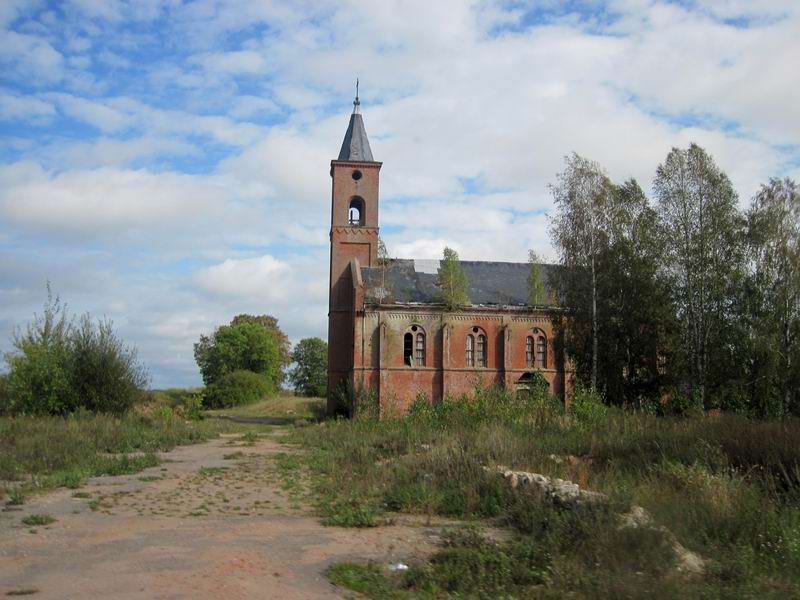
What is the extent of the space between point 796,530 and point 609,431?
9694 mm

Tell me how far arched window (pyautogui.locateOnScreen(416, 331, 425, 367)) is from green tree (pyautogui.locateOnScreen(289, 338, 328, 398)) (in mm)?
45407

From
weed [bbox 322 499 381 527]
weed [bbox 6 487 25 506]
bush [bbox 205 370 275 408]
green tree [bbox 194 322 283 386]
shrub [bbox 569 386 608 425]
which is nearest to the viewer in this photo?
weed [bbox 322 499 381 527]

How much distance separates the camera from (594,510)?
8.79m

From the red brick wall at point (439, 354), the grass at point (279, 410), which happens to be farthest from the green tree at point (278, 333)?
the red brick wall at point (439, 354)

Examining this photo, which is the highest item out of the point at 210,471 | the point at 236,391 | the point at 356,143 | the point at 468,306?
the point at 356,143

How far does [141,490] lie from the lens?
1320cm

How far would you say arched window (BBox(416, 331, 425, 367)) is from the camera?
42656mm

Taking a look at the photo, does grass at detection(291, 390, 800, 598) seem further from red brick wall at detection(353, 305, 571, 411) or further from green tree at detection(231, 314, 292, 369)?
green tree at detection(231, 314, 292, 369)

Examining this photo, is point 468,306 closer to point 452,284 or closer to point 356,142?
point 452,284

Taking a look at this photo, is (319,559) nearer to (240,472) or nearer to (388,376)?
(240,472)

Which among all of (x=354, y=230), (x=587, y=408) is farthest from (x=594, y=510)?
(x=354, y=230)

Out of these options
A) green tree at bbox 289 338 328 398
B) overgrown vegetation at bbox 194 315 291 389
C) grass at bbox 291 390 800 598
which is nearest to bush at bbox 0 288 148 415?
grass at bbox 291 390 800 598

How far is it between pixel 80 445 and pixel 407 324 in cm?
2566

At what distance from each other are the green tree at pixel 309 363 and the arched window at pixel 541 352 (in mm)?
46476
